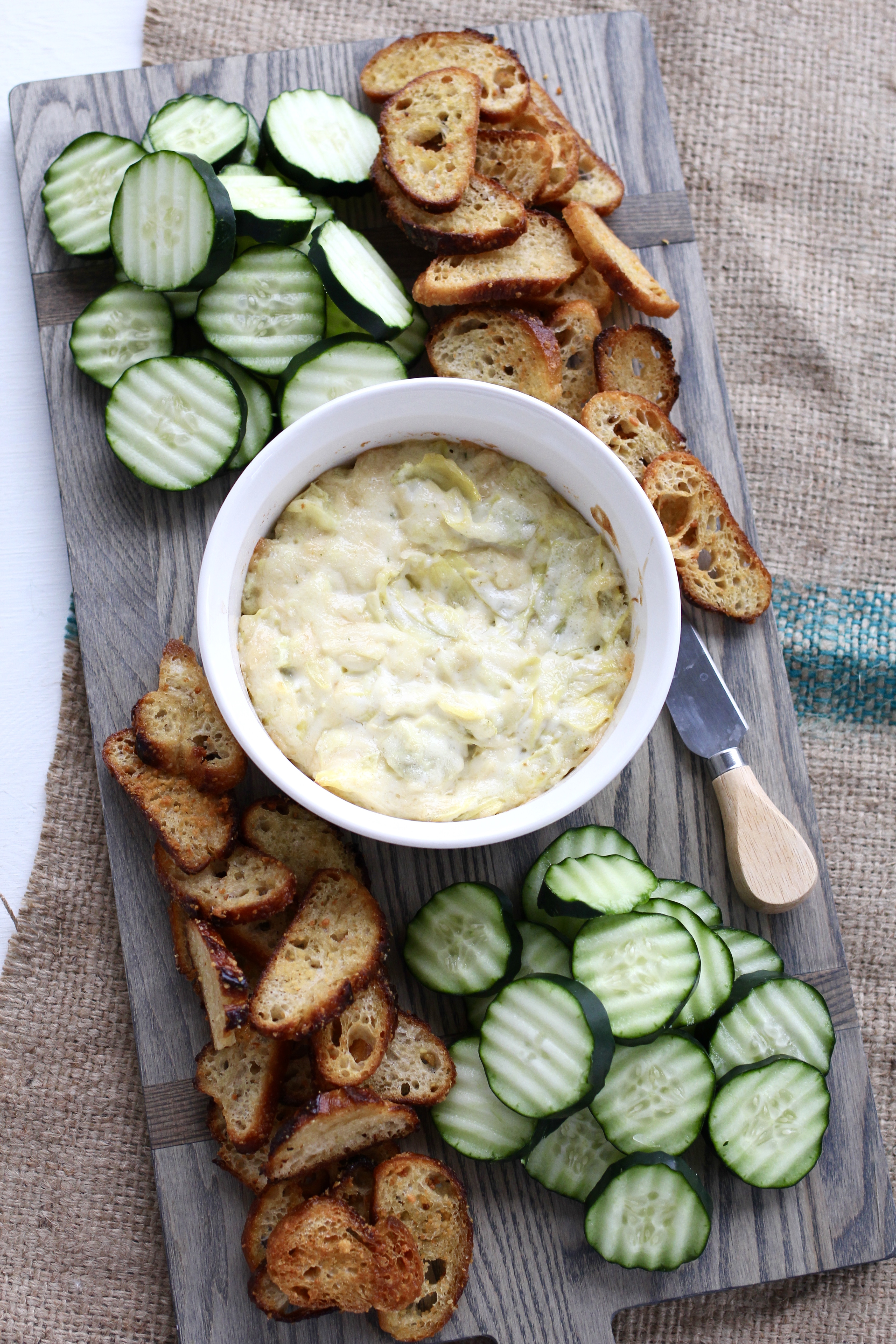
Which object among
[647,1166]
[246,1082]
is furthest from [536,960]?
[246,1082]

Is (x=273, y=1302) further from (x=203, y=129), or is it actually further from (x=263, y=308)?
(x=203, y=129)

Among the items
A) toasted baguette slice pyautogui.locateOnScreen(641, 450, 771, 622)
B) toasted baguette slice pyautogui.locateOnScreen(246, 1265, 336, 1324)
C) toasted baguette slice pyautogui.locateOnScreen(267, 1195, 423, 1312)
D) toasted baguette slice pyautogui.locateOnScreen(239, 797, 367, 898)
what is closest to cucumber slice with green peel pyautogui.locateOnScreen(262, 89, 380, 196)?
toasted baguette slice pyautogui.locateOnScreen(641, 450, 771, 622)

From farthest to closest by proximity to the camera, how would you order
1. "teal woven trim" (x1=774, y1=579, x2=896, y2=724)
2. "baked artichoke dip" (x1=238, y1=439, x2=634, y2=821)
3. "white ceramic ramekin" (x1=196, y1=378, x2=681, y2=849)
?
"teal woven trim" (x1=774, y1=579, x2=896, y2=724) → "baked artichoke dip" (x1=238, y1=439, x2=634, y2=821) → "white ceramic ramekin" (x1=196, y1=378, x2=681, y2=849)

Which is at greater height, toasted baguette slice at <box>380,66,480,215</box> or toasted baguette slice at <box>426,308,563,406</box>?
toasted baguette slice at <box>380,66,480,215</box>

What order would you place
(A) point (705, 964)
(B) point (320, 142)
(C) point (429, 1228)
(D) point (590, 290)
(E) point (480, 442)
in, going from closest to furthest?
(C) point (429, 1228) < (E) point (480, 442) < (A) point (705, 964) < (B) point (320, 142) < (D) point (590, 290)

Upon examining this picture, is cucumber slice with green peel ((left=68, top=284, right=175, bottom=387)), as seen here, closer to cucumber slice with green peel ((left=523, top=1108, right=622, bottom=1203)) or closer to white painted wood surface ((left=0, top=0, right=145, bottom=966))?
white painted wood surface ((left=0, top=0, right=145, bottom=966))

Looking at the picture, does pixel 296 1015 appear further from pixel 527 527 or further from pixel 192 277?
pixel 192 277

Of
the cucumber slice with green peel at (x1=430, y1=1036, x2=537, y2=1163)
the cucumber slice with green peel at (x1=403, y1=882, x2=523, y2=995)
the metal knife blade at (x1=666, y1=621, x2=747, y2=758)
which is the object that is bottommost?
the cucumber slice with green peel at (x1=430, y1=1036, x2=537, y2=1163)

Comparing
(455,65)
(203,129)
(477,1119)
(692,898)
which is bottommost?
(477,1119)
